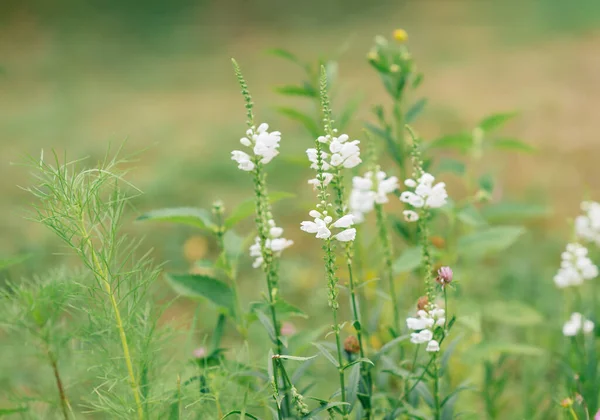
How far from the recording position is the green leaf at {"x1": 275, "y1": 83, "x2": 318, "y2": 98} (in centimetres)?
195

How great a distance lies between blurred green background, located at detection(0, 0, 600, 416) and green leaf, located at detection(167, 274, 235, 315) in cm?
106

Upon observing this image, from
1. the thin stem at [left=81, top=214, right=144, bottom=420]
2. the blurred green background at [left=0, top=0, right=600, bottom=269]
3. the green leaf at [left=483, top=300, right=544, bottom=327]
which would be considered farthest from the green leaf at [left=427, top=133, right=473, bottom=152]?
the blurred green background at [left=0, top=0, right=600, bottom=269]

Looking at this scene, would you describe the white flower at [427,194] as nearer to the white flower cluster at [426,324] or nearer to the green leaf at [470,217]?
the white flower cluster at [426,324]

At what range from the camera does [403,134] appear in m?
2.11

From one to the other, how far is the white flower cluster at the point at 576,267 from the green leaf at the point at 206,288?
0.94 m

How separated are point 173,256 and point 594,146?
2.98 meters

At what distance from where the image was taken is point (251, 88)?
6.11 m

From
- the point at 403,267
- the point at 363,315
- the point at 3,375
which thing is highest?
the point at 403,267

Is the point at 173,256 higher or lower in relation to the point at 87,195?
lower

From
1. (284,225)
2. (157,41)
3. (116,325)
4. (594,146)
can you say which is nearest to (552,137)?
(594,146)

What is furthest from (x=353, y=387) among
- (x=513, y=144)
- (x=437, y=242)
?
(x=513, y=144)

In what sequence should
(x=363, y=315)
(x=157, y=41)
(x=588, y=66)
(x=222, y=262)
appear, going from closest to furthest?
(x=222, y=262) → (x=363, y=315) → (x=588, y=66) → (x=157, y=41)

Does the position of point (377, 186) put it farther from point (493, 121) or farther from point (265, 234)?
point (493, 121)

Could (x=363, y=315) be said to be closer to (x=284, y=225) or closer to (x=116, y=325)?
(x=116, y=325)
